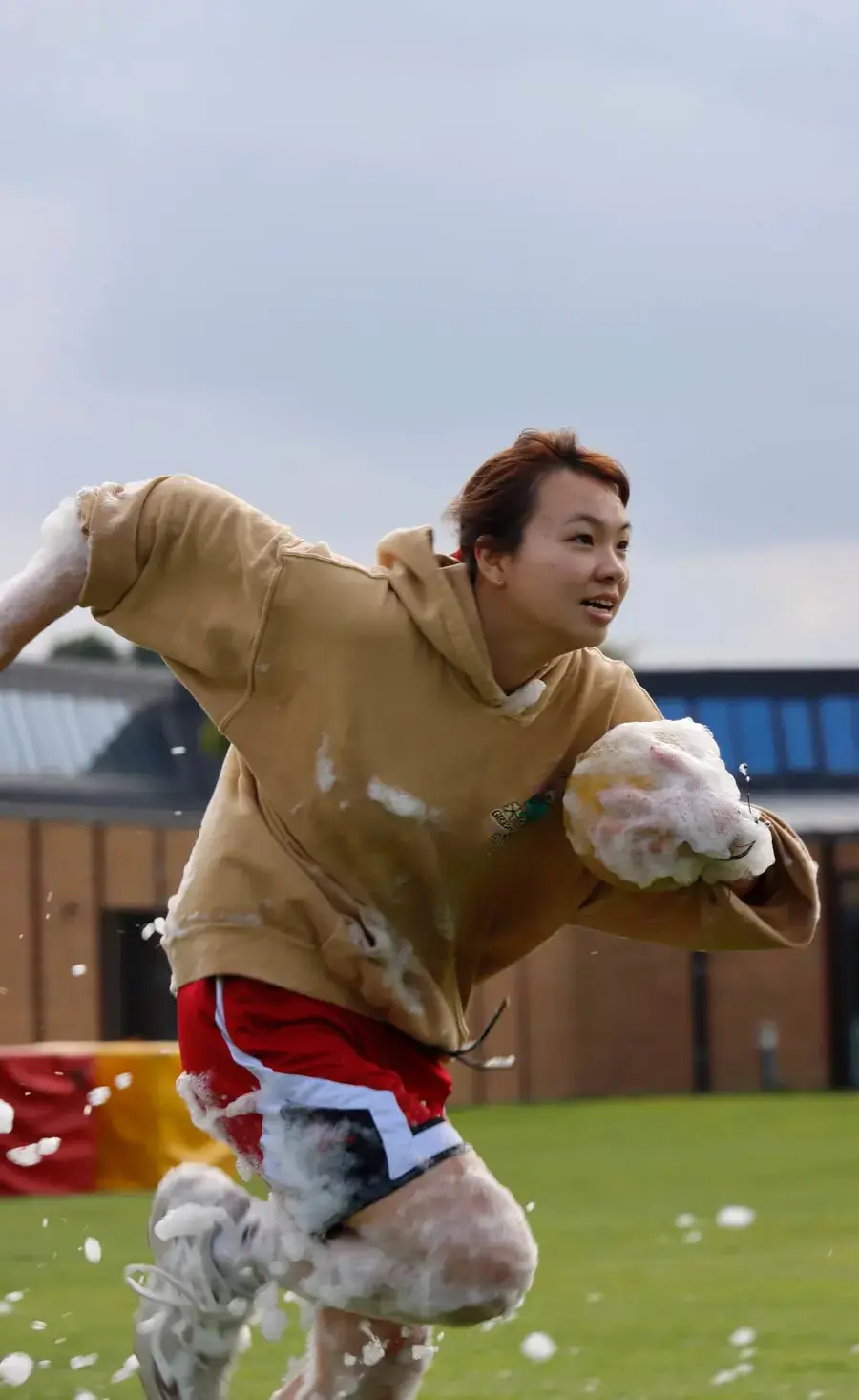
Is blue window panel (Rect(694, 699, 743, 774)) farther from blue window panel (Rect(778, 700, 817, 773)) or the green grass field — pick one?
the green grass field

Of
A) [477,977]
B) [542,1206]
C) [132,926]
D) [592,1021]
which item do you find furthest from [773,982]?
[477,977]

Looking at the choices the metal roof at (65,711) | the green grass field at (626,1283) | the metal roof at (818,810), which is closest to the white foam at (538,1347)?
the green grass field at (626,1283)

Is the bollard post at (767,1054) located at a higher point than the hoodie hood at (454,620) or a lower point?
lower

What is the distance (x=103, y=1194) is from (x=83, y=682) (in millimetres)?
17746

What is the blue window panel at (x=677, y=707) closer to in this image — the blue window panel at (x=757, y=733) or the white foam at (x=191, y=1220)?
the blue window panel at (x=757, y=733)

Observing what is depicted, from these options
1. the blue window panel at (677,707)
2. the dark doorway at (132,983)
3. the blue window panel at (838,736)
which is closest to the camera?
the dark doorway at (132,983)

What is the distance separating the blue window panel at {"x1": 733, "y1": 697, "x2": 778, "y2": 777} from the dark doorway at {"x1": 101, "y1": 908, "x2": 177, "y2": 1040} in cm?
1011

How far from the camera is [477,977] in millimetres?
5426

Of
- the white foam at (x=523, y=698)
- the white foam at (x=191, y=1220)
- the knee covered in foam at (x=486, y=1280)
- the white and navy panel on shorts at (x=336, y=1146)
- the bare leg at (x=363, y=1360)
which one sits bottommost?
the bare leg at (x=363, y=1360)

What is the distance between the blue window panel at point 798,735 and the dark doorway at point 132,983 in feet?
35.6

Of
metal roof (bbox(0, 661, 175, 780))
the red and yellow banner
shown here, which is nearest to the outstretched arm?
the red and yellow banner

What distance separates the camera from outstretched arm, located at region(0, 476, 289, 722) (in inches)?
199

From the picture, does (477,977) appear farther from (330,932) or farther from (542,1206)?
(542,1206)

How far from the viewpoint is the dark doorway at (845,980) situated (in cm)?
3550
